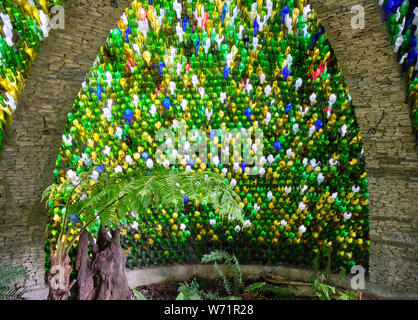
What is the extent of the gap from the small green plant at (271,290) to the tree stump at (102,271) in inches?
38.7

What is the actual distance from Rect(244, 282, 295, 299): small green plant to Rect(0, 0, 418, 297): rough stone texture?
2.62 ft

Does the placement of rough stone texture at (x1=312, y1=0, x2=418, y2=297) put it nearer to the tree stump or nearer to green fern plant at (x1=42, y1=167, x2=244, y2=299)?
green fern plant at (x1=42, y1=167, x2=244, y2=299)

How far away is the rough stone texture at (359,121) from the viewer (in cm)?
184

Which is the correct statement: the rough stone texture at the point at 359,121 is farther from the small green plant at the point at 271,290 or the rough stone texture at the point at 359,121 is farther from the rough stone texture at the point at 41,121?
the small green plant at the point at 271,290

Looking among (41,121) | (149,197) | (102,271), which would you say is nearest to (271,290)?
(102,271)

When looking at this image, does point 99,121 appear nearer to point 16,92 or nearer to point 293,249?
point 16,92

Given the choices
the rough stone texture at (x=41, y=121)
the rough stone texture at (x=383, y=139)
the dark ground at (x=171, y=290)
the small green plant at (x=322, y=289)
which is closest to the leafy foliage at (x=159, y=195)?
the rough stone texture at (x=41, y=121)

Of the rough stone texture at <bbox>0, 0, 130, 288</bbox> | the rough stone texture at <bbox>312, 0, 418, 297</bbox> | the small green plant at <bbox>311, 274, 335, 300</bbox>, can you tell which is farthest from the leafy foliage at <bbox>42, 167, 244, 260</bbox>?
A: the rough stone texture at <bbox>312, 0, 418, 297</bbox>

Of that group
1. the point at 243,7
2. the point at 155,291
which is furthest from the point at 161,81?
the point at 155,291

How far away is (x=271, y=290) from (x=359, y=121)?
4.99 ft

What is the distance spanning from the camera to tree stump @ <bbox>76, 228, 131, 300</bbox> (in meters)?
1.99

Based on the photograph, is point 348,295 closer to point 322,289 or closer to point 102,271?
point 322,289

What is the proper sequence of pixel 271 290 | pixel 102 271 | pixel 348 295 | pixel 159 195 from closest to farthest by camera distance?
pixel 159 195 → pixel 348 295 → pixel 102 271 → pixel 271 290

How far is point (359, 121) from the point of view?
2.10 m
